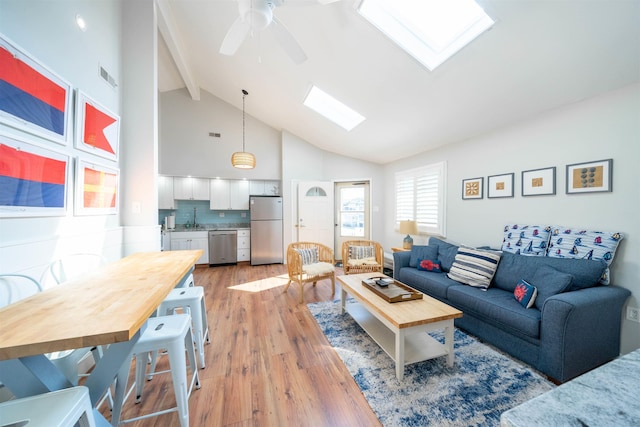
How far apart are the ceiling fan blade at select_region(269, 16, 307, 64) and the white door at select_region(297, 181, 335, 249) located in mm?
3257

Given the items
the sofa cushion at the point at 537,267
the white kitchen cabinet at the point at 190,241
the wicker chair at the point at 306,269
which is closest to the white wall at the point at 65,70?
the wicker chair at the point at 306,269

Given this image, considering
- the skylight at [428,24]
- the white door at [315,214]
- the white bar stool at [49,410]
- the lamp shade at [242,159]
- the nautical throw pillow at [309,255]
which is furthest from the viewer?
the white door at [315,214]

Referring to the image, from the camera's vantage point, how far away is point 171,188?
5109 millimetres

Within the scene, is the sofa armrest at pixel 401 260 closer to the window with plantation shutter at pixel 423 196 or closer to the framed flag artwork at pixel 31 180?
the window with plantation shutter at pixel 423 196

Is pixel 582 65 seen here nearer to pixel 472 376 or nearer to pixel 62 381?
pixel 472 376

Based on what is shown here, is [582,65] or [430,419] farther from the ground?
[582,65]

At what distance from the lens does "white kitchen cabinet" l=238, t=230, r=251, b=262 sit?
17.5 feet

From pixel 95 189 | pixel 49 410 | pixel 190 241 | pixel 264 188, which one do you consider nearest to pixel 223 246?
pixel 190 241

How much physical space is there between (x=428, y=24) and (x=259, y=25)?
159cm

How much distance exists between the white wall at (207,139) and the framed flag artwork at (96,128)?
310cm

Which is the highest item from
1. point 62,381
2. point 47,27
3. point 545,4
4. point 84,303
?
point 545,4

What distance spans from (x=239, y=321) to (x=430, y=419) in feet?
6.56

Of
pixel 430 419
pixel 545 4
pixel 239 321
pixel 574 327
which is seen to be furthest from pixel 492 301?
pixel 239 321

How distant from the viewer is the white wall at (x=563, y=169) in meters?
1.87
